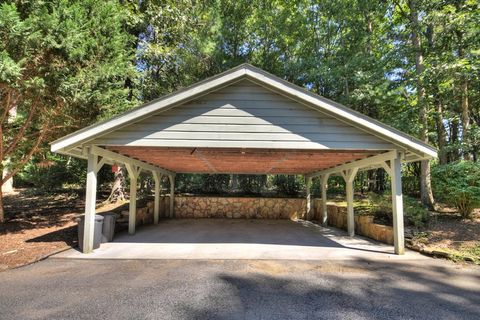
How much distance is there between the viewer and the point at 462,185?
728 centimetres

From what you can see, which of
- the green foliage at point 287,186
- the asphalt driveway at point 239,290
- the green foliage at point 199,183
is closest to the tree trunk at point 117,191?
the green foliage at point 199,183

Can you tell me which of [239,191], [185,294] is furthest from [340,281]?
[239,191]

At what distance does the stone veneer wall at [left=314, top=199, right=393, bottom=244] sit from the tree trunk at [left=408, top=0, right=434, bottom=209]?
2746mm

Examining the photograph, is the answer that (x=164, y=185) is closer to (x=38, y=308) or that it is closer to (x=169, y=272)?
(x=169, y=272)

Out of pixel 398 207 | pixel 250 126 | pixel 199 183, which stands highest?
pixel 250 126

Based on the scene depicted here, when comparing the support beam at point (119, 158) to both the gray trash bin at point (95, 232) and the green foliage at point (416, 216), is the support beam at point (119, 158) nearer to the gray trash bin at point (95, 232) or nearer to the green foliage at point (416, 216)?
the gray trash bin at point (95, 232)

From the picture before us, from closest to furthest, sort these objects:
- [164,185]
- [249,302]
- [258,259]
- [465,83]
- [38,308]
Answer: [38,308] → [249,302] → [258,259] → [465,83] → [164,185]

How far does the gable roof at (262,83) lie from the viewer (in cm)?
504

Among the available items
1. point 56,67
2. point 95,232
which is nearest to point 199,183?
point 95,232

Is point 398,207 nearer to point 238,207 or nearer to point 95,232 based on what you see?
point 95,232

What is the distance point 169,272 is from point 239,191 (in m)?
9.41

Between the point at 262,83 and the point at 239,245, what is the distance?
375cm

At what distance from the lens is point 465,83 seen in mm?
8891

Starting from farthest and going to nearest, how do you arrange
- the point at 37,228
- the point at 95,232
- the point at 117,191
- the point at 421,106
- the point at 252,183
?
the point at 252,183, the point at 117,191, the point at 421,106, the point at 37,228, the point at 95,232
